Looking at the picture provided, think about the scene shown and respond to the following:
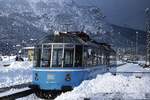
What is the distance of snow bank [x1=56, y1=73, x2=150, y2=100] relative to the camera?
1706cm

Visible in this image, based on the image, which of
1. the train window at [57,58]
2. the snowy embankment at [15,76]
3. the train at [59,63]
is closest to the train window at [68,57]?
the train at [59,63]

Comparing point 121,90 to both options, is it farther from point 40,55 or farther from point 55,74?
point 40,55

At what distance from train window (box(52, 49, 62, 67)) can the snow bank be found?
1719 mm

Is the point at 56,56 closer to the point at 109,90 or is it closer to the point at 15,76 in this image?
the point at 109,90

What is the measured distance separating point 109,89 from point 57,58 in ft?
10.2

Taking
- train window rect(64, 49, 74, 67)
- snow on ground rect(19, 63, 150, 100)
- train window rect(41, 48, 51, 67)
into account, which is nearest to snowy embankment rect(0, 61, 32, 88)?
train window rect(41, 48, 51, 67)

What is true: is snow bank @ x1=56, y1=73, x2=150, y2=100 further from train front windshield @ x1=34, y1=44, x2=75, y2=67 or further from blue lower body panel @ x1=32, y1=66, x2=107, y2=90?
train front windshield @ x1=34, y1=44, x2=75, y2=67

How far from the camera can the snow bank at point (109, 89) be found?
17062 mm

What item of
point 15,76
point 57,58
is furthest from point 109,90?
point 15,76

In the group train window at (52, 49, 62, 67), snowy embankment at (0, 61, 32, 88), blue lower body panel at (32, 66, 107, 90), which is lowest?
snowy embankment at (0, 61, 32, 88)

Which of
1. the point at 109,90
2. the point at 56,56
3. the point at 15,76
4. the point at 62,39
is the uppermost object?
the point at 62,39

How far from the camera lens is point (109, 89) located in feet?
65.0

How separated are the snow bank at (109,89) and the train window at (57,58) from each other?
67.7 inches

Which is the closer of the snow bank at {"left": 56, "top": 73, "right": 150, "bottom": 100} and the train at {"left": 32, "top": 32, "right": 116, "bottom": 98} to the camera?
the snow bank at {"left": 56, "top": 73, "right": 150, "bottom": 100}
